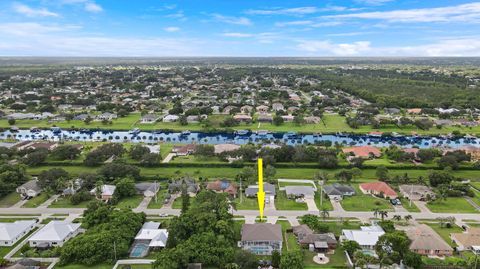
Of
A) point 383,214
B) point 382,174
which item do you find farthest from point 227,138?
point 383,214

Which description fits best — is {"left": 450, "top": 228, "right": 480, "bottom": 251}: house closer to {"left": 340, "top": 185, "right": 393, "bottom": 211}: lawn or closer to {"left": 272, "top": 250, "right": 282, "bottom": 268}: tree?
{"left": 340, "top": 185, "right": 393, "bottom": 211}: lawn

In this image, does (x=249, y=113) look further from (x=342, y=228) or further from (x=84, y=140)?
(x=342, y=228)

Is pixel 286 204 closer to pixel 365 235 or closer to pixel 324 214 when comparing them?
pixel 324 214

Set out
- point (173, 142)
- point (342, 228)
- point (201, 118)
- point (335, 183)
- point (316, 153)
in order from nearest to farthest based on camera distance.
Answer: point (342, 228), point (335, 183), point (316, 153), point (173, 142), point (201, 118)

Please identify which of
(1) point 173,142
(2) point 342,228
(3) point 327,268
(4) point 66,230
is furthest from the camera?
(1) point 173,142

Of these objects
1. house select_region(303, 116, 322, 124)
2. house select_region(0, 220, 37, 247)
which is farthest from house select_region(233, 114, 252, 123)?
house select_region(0, 220, 37, 247)

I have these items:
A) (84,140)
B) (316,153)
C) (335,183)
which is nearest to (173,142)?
(84,140)
